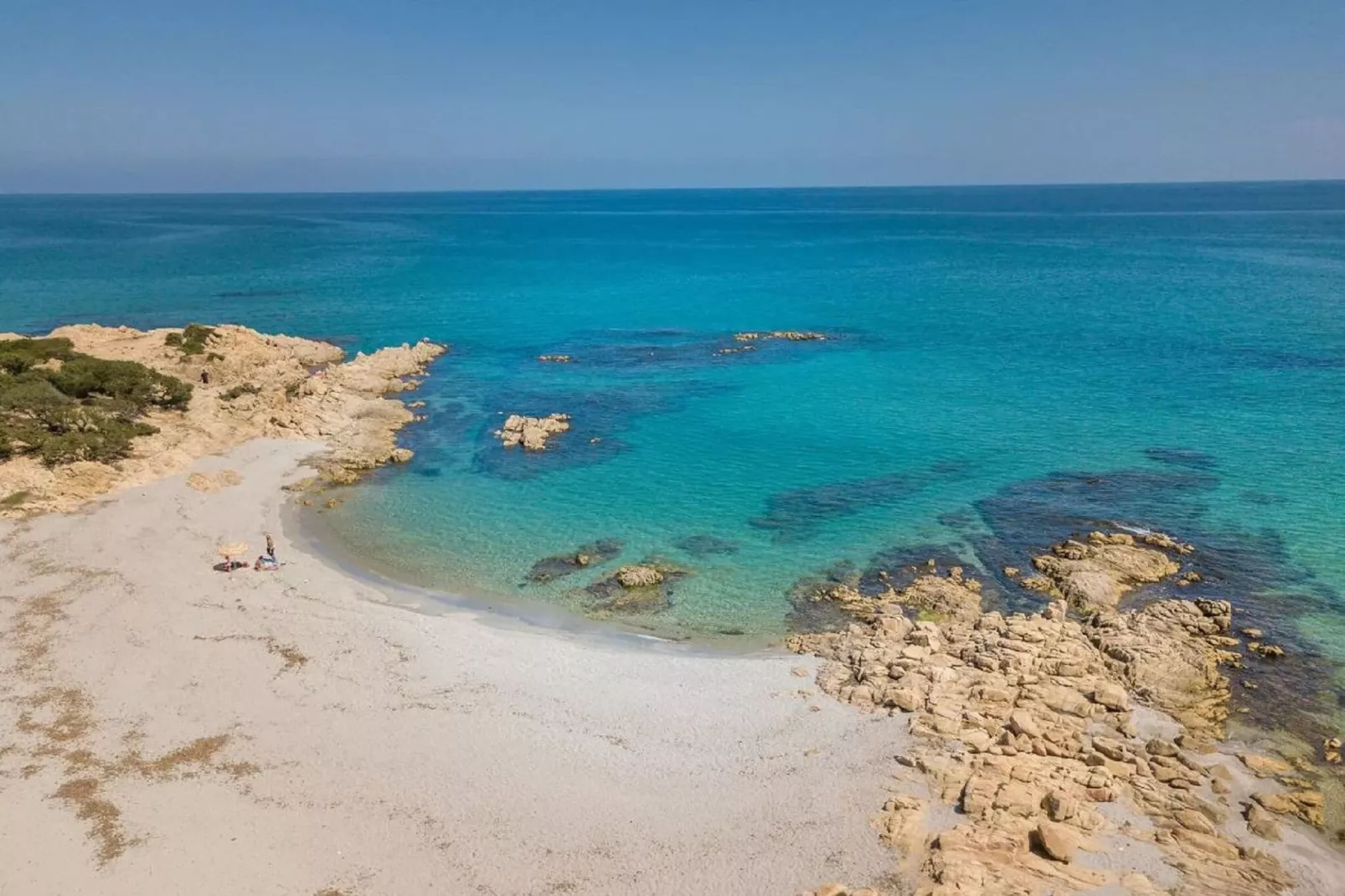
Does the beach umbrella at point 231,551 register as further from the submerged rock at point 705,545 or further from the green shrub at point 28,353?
the green shrub at point 28,353

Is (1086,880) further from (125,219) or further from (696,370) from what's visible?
(125,219)

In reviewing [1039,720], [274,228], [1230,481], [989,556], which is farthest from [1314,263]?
[274,228]

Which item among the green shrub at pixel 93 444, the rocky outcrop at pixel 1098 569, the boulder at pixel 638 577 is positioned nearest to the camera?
the rocky outcrop at pixel 1098 569

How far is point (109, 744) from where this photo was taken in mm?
18766

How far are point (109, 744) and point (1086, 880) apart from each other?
2154cm

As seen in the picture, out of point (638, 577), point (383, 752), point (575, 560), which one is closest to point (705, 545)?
point (638, 577)

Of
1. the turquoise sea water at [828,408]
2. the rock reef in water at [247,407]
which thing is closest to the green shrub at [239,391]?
the rock reef in water at [247,407]

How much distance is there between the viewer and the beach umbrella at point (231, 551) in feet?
88.7

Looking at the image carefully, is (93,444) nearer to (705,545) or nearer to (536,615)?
(536,615)

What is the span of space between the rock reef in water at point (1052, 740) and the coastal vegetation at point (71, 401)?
103 feet

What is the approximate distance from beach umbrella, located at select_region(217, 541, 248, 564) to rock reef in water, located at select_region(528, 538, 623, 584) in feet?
32.3

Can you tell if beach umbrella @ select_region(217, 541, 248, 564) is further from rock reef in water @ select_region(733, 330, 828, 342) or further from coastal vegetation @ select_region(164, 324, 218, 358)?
rock reef in water @ select_region(733, 330, 828, 342)

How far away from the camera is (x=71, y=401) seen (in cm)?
3784

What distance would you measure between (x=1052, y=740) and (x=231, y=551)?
25662 mm
